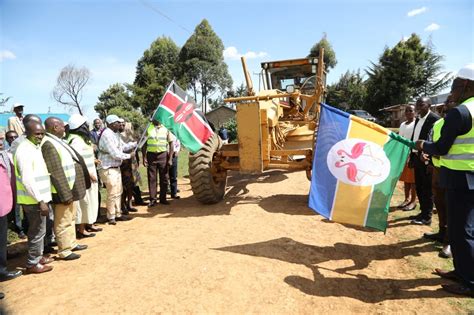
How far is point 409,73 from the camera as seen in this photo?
26.4 metres

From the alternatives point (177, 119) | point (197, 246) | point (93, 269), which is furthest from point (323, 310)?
point (177, 119)

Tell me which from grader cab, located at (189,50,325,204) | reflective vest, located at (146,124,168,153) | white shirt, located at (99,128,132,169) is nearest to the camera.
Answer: white shirt, located at (99,128,132,169)

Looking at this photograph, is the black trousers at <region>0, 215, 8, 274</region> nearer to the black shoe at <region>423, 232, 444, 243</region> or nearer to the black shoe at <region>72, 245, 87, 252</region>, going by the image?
the black shoe at <region>72, 245, 87, 252</region>

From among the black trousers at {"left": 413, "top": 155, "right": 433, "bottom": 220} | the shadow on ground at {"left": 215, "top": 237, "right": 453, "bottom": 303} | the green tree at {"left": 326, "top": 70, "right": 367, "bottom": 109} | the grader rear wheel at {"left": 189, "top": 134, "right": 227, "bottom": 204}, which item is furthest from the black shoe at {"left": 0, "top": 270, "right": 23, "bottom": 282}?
the green tree at {"left": 326, "top": 70, "right": 367, "bottom": 109}

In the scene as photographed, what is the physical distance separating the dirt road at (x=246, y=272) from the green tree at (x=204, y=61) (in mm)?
25298

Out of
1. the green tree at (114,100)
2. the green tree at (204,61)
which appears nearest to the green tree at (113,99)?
the green tree at (114,100)

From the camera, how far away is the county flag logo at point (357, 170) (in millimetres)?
3318

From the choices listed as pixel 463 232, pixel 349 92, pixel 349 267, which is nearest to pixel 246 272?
pixel 349 267

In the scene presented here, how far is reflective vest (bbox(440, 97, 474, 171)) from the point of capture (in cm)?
272

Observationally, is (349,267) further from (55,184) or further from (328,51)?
(328,51)

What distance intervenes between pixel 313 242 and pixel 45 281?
3177mm

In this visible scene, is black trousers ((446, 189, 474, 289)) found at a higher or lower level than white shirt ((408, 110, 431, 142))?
lower

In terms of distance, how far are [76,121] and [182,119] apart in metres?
1.70

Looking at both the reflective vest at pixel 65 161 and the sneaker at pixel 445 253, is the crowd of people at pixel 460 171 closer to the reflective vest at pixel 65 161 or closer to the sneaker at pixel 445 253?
the sneaker at pixel 445 253
